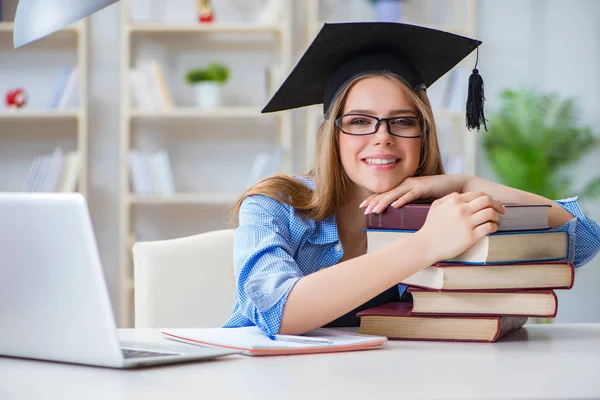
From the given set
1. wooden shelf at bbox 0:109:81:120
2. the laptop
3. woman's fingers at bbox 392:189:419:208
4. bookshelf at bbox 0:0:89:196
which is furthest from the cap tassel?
bookshelf at bbox 0:0:89:196

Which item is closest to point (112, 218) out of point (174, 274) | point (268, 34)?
point (268, 34)

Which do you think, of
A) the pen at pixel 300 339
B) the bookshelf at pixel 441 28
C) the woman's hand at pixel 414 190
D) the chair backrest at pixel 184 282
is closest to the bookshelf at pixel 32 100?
the bookshelf at pixel 441 28

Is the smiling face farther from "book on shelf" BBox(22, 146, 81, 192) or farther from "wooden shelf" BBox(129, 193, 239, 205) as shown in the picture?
"book on shelf" BBox(22, 146, 81, 192)

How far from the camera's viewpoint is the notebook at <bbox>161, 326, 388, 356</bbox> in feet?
3.92

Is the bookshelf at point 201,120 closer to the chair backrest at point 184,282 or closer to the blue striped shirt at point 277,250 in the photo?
the chair backrest at point 184,282

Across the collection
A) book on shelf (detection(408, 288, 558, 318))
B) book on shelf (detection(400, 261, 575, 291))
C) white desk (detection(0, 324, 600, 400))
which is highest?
book on shelf (detection(400, 261, 575, 291))

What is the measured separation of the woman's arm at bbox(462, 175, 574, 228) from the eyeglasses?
0.55 feet

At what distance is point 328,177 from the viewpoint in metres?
1.72

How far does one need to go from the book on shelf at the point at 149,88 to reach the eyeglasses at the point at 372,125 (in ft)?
8.34

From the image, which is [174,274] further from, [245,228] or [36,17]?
[36,17]

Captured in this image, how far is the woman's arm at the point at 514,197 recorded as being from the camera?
1733mm

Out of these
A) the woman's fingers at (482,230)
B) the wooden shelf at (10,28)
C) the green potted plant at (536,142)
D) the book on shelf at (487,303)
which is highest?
the wooden shelf at (10,28)

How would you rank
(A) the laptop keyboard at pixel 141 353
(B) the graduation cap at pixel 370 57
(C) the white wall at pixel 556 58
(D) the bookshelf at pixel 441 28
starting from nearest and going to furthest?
(A) the laptop keyboard at pixel 141 353
(B) the graduation cap at pixel 370 57
(D) the bookshelf at pixel 441 28
(C) the white wall at pixel 556 58

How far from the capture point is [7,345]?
1.14 meters
